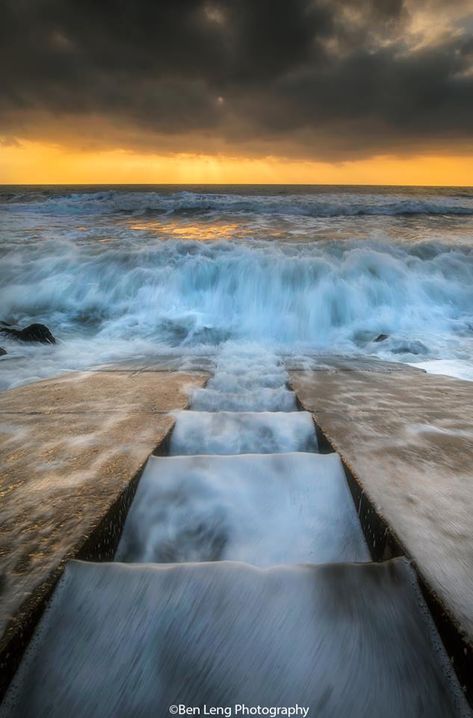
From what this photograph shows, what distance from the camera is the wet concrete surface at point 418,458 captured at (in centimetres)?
124

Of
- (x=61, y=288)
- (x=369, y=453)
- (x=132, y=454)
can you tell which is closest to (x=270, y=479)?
(x=369, y=453)

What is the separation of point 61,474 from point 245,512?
0.83 meters

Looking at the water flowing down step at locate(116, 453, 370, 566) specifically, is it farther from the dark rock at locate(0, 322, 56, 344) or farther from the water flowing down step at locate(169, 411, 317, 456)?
the dark rock at locate(0, 322, 56, 344)

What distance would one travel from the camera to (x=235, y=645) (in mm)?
1124

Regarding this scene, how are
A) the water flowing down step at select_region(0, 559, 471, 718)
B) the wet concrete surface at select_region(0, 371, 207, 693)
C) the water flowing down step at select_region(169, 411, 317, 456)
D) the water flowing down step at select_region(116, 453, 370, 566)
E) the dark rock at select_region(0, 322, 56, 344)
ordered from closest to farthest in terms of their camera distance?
1. the water flowing down step at select_region(0, 559, 471, 718)
2. the wet concrete surface at select_region(0, 371, 207, 693)
3. the water flowing down step at select_region(116, 453, 370, 566)
4. the water flowing down step at select_region(169, 411, 317, 456)
5. the dark rock at select_region(0, 322, 56, 344)

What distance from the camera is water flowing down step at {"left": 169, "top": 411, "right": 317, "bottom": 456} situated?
7.56 feet

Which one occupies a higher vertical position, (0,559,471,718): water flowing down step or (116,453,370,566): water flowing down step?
(0,559,471,718): water flowing down step

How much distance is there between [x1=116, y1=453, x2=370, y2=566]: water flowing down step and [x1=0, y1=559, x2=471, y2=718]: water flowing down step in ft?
1.05

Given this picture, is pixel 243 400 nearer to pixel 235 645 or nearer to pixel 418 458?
pixel 418 458

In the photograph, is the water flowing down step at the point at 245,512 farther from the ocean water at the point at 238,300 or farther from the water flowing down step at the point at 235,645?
the ocean water at the point at 238,300

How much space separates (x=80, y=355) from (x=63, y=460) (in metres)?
A: 3.61

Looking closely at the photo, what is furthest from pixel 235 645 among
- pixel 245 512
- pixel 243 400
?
pixel 243 400

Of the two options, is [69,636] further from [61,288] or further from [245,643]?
[61,288]

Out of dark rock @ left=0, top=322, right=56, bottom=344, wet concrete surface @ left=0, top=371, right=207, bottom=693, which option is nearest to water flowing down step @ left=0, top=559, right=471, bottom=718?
wet concrete surface @ left=0, top=371, right=207, bottom=693
